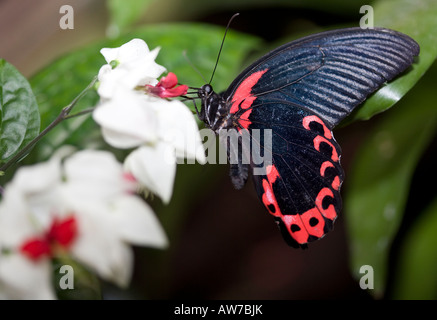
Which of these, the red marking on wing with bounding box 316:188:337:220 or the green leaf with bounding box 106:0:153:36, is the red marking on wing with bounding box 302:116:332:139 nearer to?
the red marking on wing with bounding box 316:188:337:220

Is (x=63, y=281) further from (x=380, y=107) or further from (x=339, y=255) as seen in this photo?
(x=339, y=255)

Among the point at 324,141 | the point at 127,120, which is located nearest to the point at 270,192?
the point at 324,141

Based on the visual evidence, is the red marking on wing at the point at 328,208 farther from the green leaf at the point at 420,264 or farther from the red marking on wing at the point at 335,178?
the green leaf at the point at 420,264

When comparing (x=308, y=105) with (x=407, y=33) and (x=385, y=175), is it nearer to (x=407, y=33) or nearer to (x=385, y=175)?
(x=407, y=33)

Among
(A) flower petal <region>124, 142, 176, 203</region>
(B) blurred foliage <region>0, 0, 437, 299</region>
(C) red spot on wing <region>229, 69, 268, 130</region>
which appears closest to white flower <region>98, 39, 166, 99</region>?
(A) flower petal <region>124, 142, 176, 203</region>

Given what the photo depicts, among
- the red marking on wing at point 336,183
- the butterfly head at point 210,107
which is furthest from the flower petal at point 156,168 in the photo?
the red marking on wing at point 336,183

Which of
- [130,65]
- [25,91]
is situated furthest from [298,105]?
[25,91]
